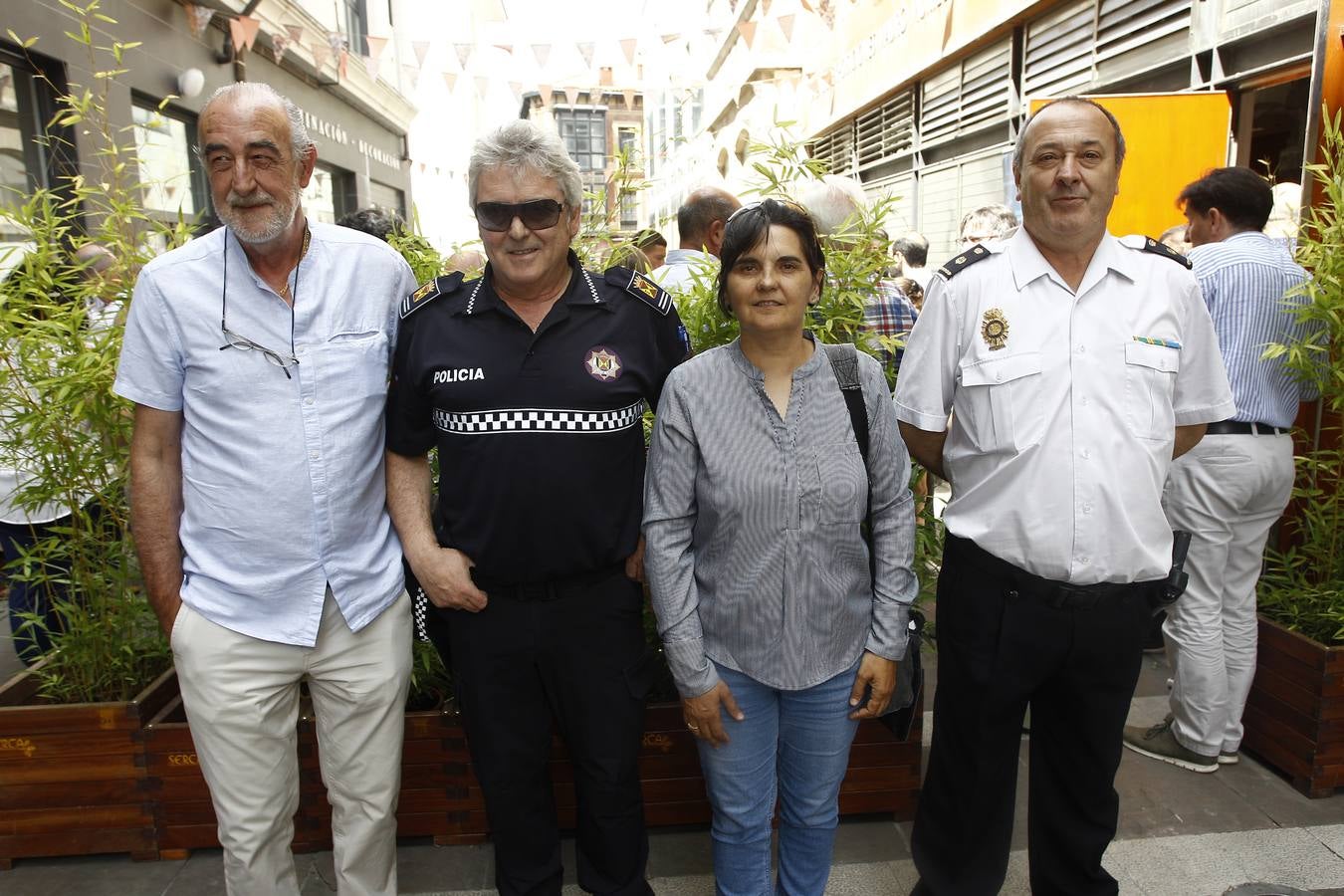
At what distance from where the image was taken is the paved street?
2.49 m

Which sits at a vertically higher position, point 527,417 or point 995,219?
point 995,219

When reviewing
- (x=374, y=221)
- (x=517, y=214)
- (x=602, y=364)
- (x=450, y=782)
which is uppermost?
(x=374, y=221)

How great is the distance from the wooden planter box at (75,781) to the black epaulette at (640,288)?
1.86m

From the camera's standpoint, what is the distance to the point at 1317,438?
3.28 m

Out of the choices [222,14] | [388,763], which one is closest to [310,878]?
[388,763]

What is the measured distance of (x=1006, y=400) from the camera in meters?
1.99

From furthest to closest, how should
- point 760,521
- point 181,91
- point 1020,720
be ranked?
point 181,91 → point 1020,720 → point 760,521

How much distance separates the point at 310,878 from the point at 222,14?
8.28 m

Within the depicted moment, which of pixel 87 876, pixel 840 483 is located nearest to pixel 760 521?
pixel 840 483

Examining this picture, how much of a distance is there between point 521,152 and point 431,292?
1.24ft

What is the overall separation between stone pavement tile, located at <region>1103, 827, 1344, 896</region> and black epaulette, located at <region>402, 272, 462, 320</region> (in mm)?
2426

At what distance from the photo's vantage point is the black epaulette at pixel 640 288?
82.0 inches

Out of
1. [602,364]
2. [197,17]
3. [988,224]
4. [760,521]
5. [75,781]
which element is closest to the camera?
[760,521]

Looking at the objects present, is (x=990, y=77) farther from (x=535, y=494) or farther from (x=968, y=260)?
(x=535, y=494)
